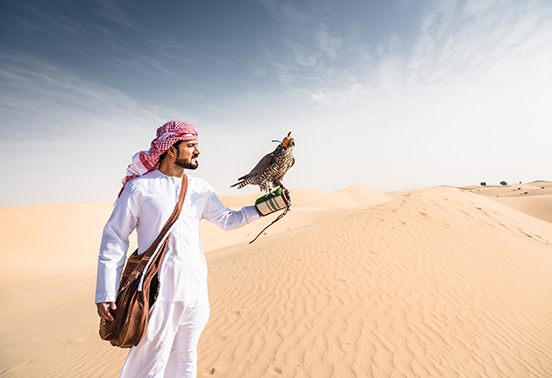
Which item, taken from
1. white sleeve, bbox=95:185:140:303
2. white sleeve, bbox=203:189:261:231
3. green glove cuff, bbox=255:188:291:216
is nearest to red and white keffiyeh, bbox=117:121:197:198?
white sleeve, bbox=95:185:140:303

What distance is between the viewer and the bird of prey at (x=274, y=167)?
2.74 meters

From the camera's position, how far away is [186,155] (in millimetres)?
2119

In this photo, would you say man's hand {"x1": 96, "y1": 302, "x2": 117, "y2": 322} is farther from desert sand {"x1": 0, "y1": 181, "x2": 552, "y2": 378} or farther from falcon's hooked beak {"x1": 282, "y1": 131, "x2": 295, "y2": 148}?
desert sand {"x1": 0, "y1": 181, "x2": 552, "y2": 378}

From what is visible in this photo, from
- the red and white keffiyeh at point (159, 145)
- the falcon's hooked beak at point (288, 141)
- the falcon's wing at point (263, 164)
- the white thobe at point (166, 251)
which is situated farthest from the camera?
the falcon's wing at point (263, 164)

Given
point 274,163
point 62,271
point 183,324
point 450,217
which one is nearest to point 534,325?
point 450,217

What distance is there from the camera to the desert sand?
137 inches

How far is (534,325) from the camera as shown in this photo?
174 inches

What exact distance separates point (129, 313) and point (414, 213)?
8927mm

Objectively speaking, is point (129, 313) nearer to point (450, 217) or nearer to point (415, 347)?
point (415, 347)

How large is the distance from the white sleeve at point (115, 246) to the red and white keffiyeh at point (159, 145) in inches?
10.9

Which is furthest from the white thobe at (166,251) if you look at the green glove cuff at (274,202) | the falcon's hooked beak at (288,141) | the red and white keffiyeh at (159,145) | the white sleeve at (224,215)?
the falcon's hooked beak at (288,141)

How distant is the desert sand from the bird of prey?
2.39 meters

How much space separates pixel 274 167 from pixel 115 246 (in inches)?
62.2

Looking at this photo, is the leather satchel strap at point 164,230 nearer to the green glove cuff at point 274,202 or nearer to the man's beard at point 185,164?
the man's beard at point 185,164
